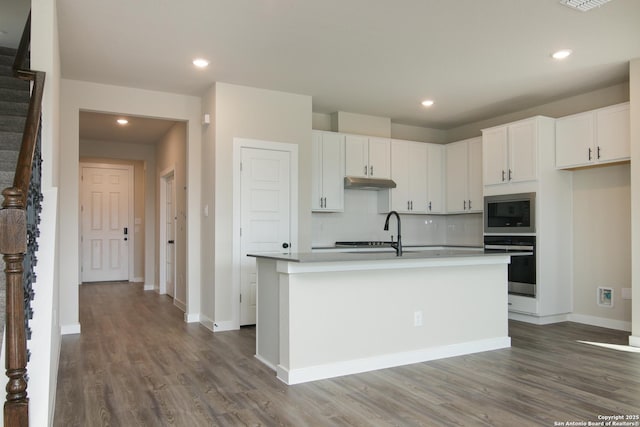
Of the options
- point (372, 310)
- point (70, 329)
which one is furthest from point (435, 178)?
point (70, 329)

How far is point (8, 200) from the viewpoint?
1725 mm

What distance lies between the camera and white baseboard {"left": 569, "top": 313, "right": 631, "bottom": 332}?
5.07 m

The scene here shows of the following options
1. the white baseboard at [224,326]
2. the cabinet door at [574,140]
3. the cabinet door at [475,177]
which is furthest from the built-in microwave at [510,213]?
the white baseboard at [224,326]

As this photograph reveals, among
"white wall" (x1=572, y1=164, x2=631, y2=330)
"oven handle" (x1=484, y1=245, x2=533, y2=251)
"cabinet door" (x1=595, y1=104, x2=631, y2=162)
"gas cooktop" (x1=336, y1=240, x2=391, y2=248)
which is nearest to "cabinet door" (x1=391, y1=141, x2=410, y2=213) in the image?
"gas cooktop" (x1=336, y1=240, x2=391, y2=248)

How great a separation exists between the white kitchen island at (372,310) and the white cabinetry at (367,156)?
2581 millimetres

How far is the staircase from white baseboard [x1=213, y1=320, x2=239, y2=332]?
2.55 m

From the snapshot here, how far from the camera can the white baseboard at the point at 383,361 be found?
3.33 meters

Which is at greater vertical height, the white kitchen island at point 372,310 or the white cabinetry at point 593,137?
the white cabinetry at point 593,137

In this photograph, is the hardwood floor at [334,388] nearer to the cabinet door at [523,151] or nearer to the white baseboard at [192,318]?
the white baseboard at [192,318]

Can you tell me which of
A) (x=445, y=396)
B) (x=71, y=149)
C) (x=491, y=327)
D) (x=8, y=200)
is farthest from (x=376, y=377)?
(x=71, y=149)

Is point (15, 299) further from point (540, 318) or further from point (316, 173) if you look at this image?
point (540, 318)

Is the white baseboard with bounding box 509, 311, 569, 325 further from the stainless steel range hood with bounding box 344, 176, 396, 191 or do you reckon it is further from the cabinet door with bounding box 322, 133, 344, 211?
the cabinet door with bounding box 322, 133, 344, 211

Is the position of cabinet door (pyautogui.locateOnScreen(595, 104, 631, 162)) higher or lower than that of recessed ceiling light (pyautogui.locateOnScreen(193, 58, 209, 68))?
lower

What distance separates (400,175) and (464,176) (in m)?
0.95
